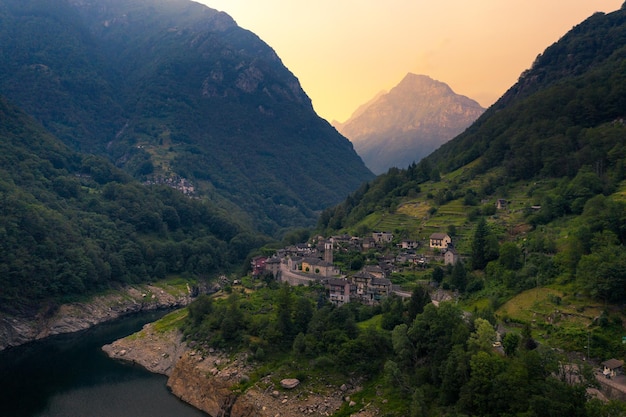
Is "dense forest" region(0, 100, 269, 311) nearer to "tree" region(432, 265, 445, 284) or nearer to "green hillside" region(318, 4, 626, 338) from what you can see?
"green hillside" region(318, 4, 626, 338)

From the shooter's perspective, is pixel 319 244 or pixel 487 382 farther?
pixel 319 244

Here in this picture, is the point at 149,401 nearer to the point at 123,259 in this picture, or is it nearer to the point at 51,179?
the point at 123,259

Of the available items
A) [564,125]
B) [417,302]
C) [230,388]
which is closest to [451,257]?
[417,302]

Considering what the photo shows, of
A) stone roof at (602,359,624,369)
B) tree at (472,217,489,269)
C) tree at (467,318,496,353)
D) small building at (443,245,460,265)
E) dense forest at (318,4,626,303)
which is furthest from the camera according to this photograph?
small building at (443,245,460,265)

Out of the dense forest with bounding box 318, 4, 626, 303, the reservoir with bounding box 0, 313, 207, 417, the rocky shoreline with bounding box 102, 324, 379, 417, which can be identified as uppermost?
the dense forest with bounding box 318, 4, 626, 303

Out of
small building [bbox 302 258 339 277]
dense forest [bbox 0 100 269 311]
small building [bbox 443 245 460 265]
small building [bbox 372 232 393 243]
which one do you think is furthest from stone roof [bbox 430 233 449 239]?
dense forest [bbox 0 100 269 311]

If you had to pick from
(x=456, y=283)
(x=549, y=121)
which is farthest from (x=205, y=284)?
(x=549, y=121)
